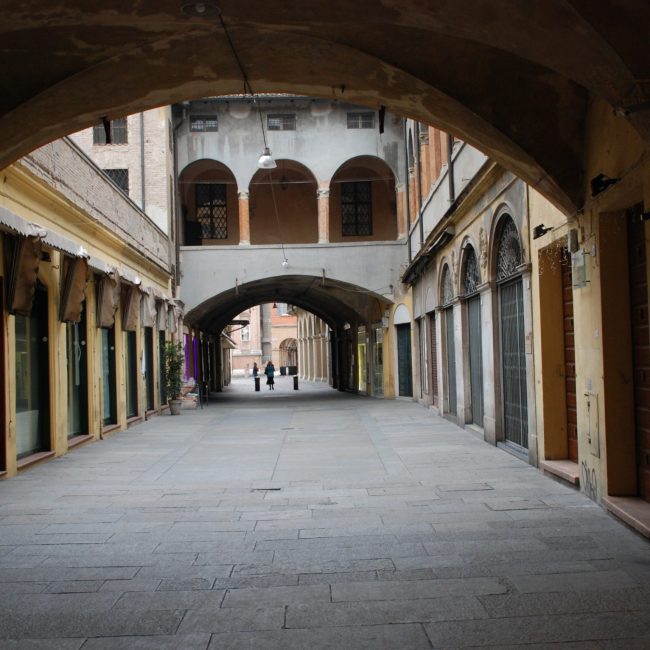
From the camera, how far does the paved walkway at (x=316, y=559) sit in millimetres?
4191

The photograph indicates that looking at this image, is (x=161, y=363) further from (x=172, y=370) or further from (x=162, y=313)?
(x=162, y=313)

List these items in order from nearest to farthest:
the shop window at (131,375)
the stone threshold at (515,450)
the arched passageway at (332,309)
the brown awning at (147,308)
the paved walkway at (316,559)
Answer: the paved walkway at (316,559)
the stone threshold at (515,450)
the shop window at (131,375)
the brown awning at (147,308)
the arched passageway at (332,309)

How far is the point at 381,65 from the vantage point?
22.8ft

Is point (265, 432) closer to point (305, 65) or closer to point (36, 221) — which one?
point (36, 221)

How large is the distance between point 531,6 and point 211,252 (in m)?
19.6

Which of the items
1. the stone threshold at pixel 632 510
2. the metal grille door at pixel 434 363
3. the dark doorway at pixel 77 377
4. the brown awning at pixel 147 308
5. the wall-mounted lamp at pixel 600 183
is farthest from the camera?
the metal grille door at pixel 434 363

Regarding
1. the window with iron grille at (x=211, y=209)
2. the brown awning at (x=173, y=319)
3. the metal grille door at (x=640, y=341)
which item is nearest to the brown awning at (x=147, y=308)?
the brown awning at (x=173, y=319)

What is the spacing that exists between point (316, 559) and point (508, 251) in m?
6.97

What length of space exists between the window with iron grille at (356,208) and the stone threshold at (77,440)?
15.6m

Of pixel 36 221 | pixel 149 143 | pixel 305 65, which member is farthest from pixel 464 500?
pixel 149 143

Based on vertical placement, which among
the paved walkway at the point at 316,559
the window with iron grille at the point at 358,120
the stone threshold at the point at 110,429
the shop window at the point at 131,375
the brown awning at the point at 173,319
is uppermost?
the window with iron grille at the point at 358,120

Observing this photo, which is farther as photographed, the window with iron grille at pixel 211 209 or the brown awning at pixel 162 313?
the window with iron grille at pixel 211 209

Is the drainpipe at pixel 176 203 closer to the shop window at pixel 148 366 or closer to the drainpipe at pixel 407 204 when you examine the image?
the shop window at pixel 148 366

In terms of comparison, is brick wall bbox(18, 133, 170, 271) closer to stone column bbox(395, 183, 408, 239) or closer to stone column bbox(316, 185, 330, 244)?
stone column bbox(316, 185, 330, 244)
